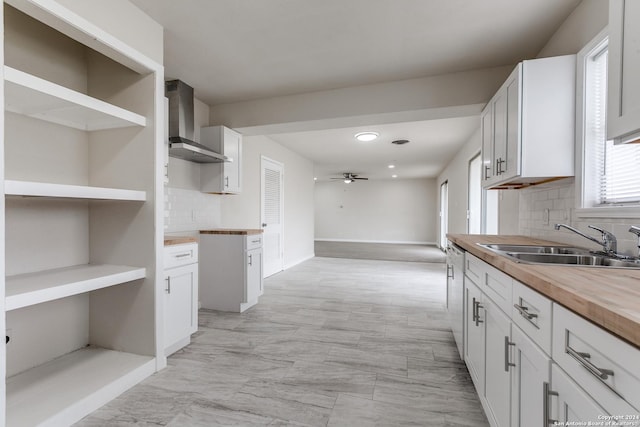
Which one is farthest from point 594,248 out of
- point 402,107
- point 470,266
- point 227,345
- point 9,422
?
point 9,422

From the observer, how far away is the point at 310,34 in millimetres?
2320

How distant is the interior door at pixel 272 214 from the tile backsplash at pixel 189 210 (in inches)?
49.9

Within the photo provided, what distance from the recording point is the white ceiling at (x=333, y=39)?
202 centimetres

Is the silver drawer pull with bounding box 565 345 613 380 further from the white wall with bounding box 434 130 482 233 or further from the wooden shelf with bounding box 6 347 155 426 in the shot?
the white wall with bounding box 434 130 482 233

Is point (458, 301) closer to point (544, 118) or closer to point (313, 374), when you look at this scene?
point (313, 374)

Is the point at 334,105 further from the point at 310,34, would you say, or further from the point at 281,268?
the point at 281,268

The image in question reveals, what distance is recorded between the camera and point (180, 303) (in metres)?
2.45

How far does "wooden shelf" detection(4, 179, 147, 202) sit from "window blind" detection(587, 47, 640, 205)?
9.68 ft

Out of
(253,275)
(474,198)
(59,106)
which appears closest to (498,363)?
(253,275)

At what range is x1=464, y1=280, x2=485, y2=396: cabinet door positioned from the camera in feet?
5.34

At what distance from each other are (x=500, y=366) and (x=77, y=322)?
284 centimetres

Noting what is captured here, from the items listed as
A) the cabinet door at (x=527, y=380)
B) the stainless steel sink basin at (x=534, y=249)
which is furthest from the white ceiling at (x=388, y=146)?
the cabinet door at (x=527, y=380)

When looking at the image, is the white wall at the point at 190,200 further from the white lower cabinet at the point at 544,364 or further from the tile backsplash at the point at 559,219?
the tile backsplash at the point at 559,219

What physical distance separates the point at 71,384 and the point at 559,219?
11.3 feet
